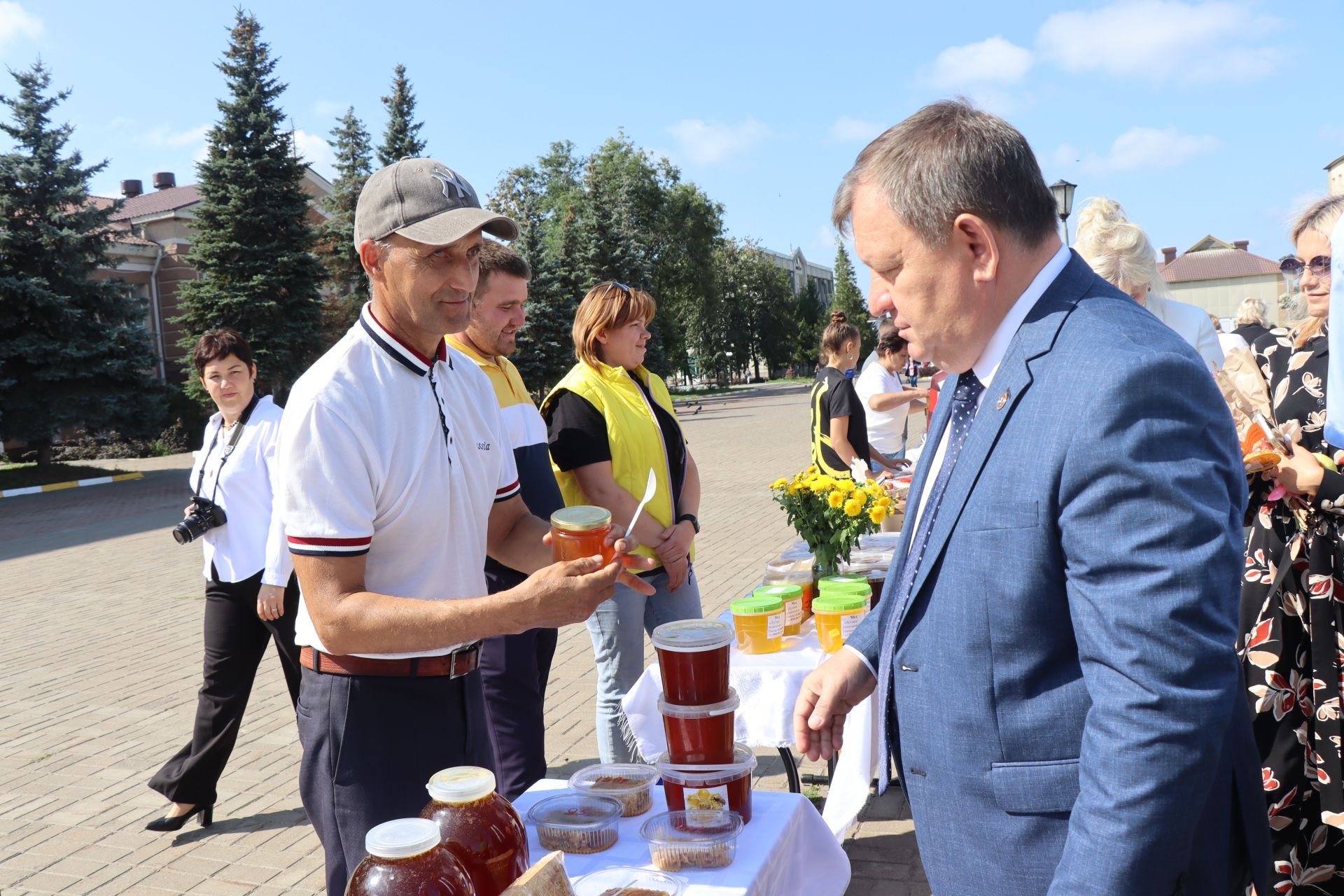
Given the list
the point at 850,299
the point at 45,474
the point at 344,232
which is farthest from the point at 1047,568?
the point at 850,299

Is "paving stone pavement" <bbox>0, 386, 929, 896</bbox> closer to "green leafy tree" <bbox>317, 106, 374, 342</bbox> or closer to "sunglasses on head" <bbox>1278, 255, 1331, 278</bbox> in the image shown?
"sunglasses on head" <bbox>1278, 255, 1331, 278</bbox>

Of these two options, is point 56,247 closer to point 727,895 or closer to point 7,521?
point 7,521

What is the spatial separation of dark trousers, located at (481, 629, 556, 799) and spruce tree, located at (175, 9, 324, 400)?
26.5 meters

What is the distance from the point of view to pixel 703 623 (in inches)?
94.8

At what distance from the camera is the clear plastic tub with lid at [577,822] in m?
2.04

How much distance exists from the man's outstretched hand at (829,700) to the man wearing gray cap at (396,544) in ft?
1.64

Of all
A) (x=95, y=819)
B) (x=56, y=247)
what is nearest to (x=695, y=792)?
(x=95, y=819)

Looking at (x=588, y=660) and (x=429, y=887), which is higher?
(x=429, y=887)

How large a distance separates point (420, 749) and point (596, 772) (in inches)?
16.8

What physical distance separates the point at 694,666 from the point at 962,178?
1.26 meters

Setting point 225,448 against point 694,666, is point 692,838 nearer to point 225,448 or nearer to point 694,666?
point 694,666

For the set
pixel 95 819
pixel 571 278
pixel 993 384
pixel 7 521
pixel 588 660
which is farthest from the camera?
pixel 571 278

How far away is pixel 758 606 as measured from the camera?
3506mm

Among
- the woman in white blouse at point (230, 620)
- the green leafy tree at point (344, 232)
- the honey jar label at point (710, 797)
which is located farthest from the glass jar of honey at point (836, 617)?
the green leafy tree at point (344, 232)
